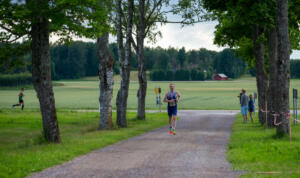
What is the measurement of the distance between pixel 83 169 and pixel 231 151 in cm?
471

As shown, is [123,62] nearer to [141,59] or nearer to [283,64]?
[141,59]

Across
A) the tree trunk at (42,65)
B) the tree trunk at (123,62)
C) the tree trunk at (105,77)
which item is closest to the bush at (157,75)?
the tree trunk at (123,62)

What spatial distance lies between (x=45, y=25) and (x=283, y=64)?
27.7ft

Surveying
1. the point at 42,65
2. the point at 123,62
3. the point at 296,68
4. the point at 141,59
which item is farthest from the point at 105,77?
the point at 296,68

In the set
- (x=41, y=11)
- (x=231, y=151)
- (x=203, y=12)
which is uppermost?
(x=203, y=12)

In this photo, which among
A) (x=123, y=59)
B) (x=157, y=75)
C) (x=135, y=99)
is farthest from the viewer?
(x=157, y=75)

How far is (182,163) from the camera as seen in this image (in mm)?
9516

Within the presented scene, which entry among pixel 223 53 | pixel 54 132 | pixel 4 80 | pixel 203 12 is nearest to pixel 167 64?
pixel 223 53

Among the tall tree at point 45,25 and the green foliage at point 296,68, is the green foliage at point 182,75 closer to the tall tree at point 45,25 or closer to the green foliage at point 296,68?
the green foliage at point 296,68

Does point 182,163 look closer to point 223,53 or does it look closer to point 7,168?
point 7,168

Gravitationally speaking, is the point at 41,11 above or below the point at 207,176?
above

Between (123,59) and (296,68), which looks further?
(296,68)

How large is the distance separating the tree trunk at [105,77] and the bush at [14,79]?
98.6 metres

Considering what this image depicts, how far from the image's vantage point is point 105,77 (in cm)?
1902
